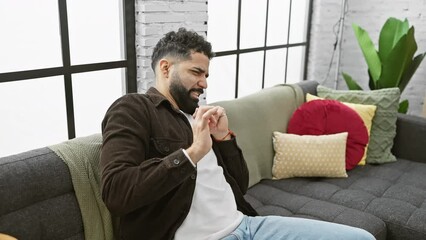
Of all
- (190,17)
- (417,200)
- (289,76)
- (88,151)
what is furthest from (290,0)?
(88,151)

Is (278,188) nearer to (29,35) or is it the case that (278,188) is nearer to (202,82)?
(202,82)

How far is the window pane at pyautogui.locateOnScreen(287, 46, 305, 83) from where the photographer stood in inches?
144

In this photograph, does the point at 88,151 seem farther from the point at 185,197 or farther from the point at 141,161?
the point at 185,197

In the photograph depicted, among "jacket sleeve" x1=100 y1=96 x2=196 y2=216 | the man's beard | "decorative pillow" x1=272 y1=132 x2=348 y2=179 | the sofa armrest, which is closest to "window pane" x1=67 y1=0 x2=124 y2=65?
the man's beard

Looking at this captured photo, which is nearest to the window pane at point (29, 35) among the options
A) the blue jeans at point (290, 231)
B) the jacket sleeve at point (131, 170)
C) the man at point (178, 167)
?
the man at point (178, 167)

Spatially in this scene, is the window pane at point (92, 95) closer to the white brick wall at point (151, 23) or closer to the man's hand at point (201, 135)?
the white brick wall at point (151, 23)

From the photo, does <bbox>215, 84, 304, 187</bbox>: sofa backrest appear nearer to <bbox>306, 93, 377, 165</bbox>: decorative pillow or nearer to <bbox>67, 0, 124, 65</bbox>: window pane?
<bbox>306, 93, 377, 165</bbox>: decorative pillow

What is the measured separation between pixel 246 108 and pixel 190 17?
59 centimetres

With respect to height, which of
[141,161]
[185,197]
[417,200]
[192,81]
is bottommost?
[417,200]

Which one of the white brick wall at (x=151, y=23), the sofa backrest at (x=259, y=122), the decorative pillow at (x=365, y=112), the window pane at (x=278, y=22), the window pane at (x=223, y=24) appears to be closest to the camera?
the white brick wall at (x=151, y=23)

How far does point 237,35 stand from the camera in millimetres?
2957

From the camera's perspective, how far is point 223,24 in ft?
9.32

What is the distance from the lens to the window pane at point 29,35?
65.3 inches

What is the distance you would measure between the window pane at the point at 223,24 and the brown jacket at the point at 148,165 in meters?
1.28
